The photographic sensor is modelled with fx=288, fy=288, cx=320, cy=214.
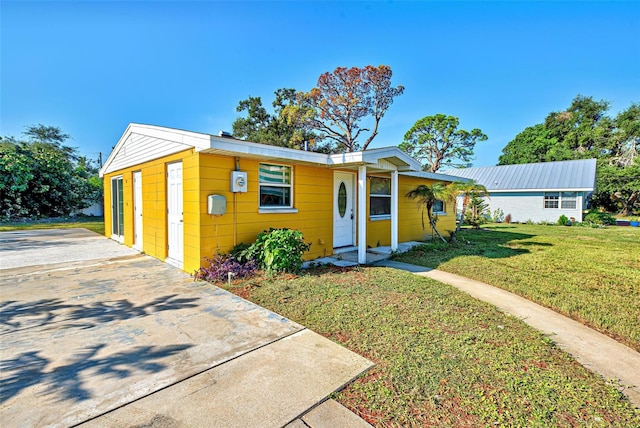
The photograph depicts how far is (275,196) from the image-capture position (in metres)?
6.18

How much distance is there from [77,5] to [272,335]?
27.6 feet

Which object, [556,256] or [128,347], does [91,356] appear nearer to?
[128,347]

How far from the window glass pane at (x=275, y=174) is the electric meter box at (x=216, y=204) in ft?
3.65

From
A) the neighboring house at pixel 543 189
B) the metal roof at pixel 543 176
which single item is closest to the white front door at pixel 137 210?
the neighboring house at pixel 543 189

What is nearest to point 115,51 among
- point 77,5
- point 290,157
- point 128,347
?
point 77,5

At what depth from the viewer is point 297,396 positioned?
2.09 meters

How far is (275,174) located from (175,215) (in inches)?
87.2

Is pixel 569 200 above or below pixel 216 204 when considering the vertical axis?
above

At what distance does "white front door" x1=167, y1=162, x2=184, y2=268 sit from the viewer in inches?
225

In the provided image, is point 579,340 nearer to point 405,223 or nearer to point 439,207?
point 405,223

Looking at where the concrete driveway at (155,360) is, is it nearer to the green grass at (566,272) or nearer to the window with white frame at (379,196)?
the green grass at (566,272)

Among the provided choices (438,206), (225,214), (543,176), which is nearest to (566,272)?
(438,206)

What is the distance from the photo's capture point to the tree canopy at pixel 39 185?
1502cm

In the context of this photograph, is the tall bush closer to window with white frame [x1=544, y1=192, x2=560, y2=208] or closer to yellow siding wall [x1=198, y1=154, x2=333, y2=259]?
yellow siding wall [x1=198, y1=154, x2=333, y2=259]
